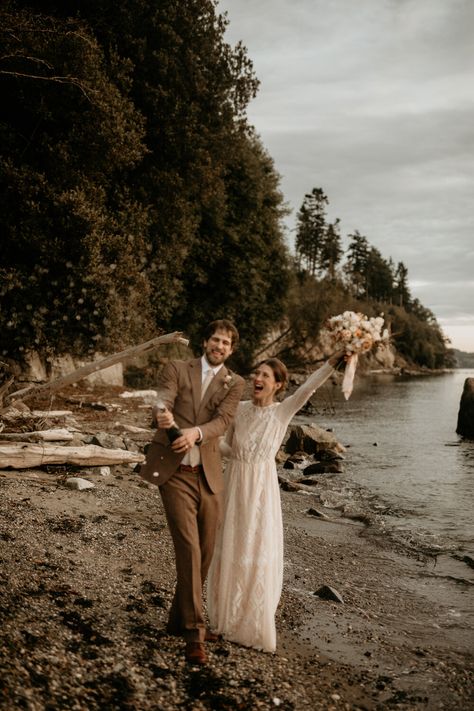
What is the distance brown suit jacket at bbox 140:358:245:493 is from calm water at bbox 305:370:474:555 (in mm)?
6948

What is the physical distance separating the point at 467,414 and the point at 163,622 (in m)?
23.8

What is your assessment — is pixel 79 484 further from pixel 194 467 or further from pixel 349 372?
pixel 349 372

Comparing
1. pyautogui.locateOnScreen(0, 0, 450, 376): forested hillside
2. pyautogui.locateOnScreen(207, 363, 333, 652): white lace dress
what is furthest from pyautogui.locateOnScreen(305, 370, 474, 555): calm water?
pyautogui.locateOnScreen(0, 0, 450, 376): forested hillside

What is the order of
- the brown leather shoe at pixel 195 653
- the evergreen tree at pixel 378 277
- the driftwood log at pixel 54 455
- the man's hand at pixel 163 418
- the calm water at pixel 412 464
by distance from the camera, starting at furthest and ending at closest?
the evergreen tree at pixel 378 277, the calm water at pixel 412 464, the driftwood log at pixel 54 455, the brown leather shoe at pixel 195 653, the man's hand at pixel 163 418

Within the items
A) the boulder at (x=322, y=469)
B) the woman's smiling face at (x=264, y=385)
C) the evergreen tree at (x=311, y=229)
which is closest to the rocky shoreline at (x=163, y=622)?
the woman's smiling face at (x=264, y=385)

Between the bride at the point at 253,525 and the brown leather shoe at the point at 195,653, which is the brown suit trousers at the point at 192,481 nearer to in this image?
the brown leather shoe at the point at 195,653

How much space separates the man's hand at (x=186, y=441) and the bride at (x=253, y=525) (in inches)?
32.9

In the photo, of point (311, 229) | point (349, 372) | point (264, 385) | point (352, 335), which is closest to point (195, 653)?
point (264, 385)

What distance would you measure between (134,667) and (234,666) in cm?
80

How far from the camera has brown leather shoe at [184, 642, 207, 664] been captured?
5125 mm

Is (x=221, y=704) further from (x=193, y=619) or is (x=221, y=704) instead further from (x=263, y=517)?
(x=263, y=517)

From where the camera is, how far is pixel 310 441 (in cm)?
2014

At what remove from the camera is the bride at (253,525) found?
5.64 metres

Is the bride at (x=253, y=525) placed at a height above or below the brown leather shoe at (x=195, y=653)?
above
